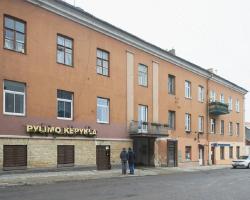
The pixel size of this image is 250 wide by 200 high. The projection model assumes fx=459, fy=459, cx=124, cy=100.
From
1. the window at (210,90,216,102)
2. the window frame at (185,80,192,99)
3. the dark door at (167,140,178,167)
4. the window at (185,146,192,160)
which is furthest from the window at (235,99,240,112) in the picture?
the dark door at (167,140,178,167)

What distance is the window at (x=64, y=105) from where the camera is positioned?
28344 mm

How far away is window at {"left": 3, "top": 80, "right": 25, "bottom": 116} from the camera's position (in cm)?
2474

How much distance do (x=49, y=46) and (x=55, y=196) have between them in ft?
46.0

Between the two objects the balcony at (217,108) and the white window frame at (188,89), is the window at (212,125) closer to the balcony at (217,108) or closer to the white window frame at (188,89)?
the balcony at (217,108)

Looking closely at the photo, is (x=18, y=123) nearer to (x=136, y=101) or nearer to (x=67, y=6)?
(x=67, y=6)

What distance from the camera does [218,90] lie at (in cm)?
5441

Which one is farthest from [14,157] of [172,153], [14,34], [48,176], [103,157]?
[172,153]

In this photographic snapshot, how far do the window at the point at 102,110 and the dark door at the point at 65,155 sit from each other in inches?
146

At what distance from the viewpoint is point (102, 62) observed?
32.6 m

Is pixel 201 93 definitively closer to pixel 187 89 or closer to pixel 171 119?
pixel 187 89

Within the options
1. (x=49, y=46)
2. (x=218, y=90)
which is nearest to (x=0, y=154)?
(x=49, y=46)

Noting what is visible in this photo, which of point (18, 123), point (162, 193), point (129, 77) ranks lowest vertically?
point (162, 193)

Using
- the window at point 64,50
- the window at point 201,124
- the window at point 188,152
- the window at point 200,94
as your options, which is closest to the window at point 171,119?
the window at point 188,152

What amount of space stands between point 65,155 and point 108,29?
9.83m
